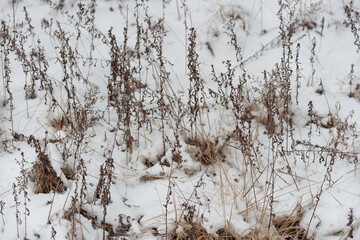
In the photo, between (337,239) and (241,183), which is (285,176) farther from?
(337,239)

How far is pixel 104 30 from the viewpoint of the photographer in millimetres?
4289

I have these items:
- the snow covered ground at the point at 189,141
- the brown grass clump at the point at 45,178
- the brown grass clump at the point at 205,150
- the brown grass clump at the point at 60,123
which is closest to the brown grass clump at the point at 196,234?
the snow covered ground at the point at 189,141

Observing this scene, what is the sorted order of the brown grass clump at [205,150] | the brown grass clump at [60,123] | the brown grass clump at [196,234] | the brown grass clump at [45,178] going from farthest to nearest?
1. the brown grass clump at [60,123]
2. the brown grass clump at [205,150]
3. the brown grass clump at [45,178]
4. the brown grass clump at [196,234]

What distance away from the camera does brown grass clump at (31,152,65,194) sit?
101 inches

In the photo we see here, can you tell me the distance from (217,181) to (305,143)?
0.77m

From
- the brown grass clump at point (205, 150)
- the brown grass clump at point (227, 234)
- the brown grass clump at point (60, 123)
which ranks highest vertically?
the brown grass clump at point (60, 123)

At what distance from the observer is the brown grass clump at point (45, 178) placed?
256cm

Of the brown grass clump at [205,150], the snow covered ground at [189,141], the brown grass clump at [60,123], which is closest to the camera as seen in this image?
the snow covered ground at [189,141]

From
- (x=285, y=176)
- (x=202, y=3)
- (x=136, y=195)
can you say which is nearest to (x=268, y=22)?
(x=202, y=3)

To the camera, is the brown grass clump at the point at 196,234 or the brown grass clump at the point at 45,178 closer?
the brown grass clump at the point at 196,234

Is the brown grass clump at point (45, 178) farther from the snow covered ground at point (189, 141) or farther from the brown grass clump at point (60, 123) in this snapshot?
the brown grass clump at point (60, 123)

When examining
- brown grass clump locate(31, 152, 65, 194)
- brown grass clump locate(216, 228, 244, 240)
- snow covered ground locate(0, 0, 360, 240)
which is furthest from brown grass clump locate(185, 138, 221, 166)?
brown grass clump locate(31, 152, 65, 194)

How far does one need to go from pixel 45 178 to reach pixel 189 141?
43.1 inches

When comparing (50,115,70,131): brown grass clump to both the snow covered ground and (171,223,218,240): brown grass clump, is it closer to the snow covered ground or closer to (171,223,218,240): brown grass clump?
the snow covered ground
